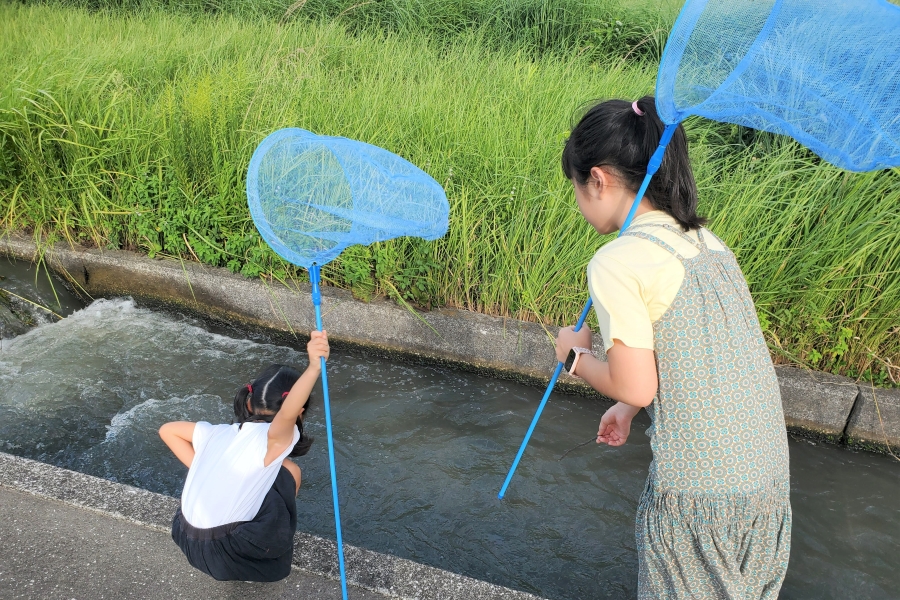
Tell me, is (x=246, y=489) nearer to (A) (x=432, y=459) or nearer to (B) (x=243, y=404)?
(B) (x=243, y=404)

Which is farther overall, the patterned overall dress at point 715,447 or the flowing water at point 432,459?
the flowing water at point 432,459

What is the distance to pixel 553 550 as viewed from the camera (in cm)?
302

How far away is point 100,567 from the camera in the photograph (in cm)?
240

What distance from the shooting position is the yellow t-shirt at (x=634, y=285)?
152cm

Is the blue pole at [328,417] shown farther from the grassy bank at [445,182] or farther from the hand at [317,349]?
the grassy bank at [445,182]

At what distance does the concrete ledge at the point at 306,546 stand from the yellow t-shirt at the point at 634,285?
46.1 inches

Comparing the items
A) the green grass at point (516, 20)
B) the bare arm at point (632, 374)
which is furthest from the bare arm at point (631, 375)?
the green grass at point (516, 20)

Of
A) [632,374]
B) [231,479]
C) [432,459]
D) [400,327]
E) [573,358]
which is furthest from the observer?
[400,327]

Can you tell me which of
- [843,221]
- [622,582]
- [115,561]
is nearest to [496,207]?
[843,221]

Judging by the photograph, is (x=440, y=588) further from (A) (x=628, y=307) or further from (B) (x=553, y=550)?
(A) (x=628, y=307)

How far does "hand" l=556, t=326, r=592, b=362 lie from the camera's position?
72.2 inches

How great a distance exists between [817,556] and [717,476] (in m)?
1.85

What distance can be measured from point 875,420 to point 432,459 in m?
2.23

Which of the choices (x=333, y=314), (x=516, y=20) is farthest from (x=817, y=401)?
(x=516, y=20)
